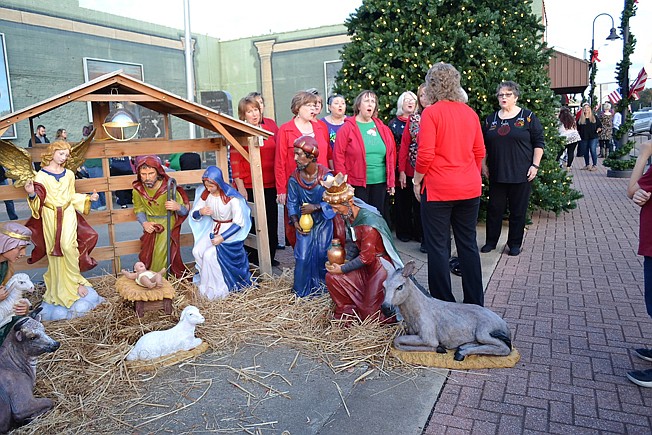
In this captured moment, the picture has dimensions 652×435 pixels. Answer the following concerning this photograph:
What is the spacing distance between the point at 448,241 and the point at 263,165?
262 cm

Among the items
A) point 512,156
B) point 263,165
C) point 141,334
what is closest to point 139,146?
point 263,165

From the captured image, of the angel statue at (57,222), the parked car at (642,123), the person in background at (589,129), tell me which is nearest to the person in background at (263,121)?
the angel statue at (57,222)

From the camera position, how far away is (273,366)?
397 centimetres

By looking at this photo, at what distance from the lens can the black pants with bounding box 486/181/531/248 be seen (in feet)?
22.6

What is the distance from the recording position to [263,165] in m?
6.38

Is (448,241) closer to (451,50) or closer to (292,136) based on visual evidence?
(292,136)

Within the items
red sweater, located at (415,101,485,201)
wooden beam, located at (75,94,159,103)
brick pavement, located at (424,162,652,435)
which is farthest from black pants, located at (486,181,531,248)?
wooden beam, located at (75,94,159,103)

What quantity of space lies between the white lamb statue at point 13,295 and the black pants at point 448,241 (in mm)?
3046

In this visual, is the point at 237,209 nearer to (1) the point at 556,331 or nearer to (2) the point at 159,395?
(2) the point at 159,395

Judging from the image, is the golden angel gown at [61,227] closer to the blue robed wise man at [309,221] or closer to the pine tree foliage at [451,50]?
the blue robed wise man at [309,221]

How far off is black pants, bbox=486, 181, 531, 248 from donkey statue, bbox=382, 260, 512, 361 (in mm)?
3270

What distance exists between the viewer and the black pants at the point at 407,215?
7.50 metres

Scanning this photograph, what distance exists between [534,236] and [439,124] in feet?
14.6

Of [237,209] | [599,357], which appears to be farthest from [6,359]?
[599,357]
